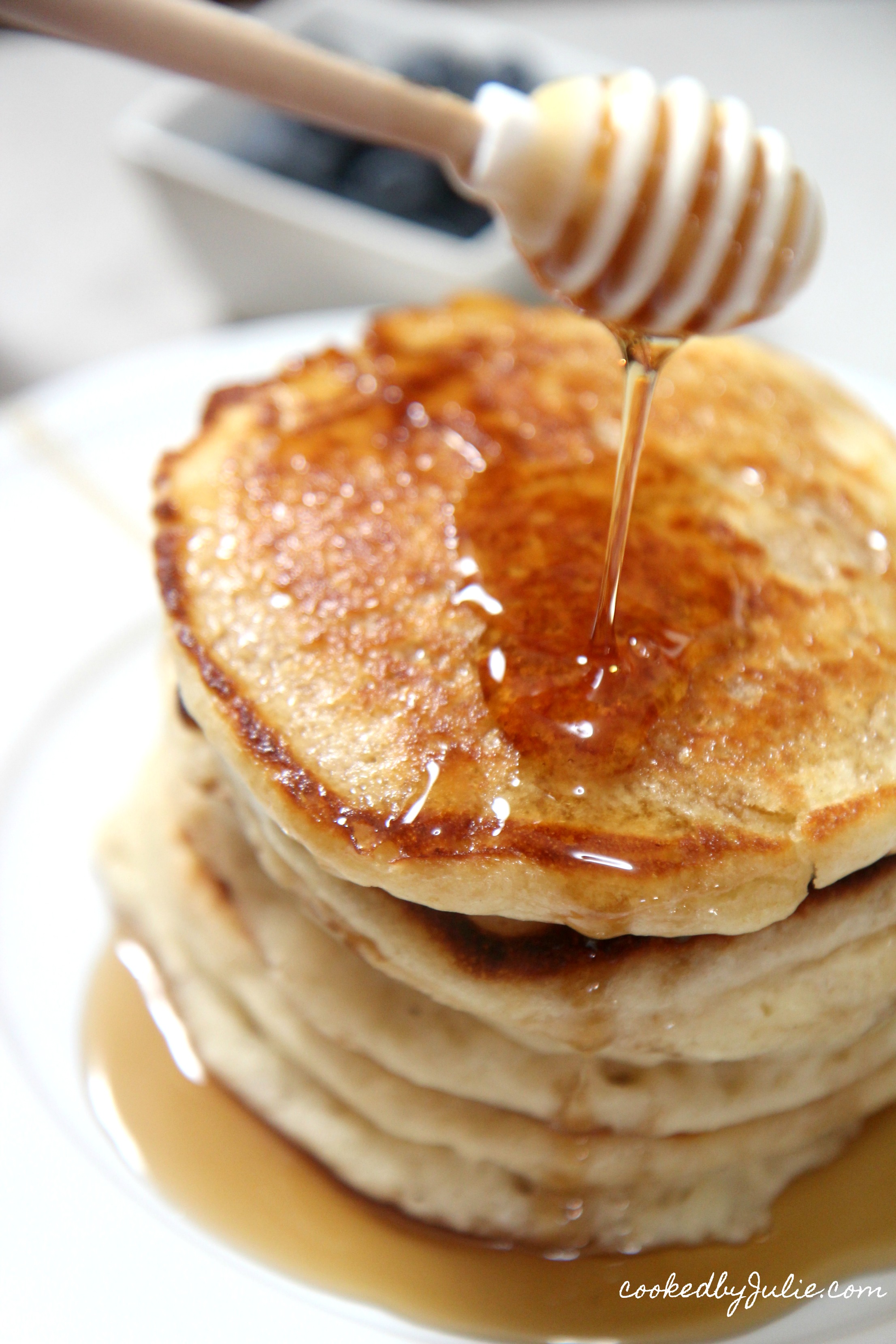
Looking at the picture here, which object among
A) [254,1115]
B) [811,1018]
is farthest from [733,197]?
[254,1115]

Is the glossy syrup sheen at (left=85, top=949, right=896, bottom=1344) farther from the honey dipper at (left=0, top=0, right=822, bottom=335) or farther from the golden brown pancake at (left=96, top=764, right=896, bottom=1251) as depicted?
the honey dipper at (left=0, top=0, right=822, bottom=335)

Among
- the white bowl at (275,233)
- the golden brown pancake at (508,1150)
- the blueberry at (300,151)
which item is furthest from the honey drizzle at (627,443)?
the blueberry at (300,151)

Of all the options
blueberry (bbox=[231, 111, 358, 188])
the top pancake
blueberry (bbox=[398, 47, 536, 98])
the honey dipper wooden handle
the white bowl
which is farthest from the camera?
blueberry (bbox=[398, 47, 536, 98])

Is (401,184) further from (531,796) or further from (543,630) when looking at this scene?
(531,796)

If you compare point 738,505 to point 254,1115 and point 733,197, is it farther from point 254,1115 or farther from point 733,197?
point 254,1115

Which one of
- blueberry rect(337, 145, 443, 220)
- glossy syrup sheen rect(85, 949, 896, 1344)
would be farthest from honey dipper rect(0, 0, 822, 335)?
blueberry rect(337, 145, 443, 220)
